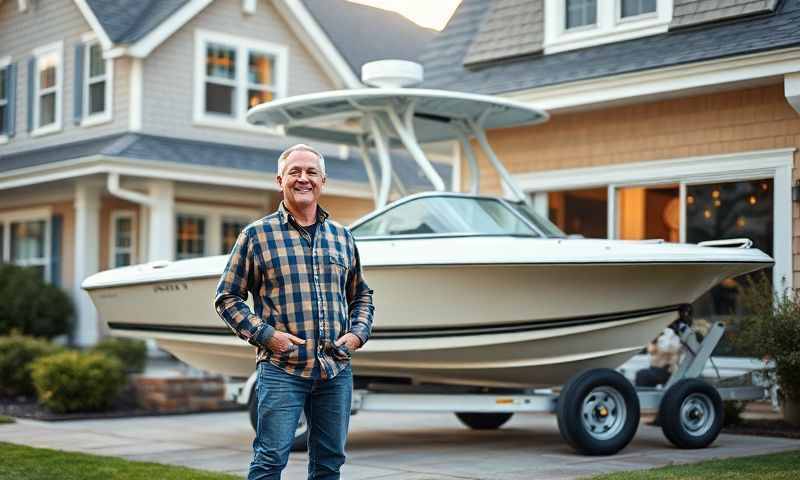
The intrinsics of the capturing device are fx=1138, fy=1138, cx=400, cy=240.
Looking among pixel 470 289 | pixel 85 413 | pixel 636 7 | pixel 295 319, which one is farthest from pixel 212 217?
pixel 295 319

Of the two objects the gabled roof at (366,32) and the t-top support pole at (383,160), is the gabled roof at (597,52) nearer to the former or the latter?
the t-top support pole at (383,160)

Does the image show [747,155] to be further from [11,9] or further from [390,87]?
[11,9]

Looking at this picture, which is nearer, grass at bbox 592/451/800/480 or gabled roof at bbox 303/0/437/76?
grass at bbox 592/451/800/480

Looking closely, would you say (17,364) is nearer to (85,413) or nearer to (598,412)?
(85,413)

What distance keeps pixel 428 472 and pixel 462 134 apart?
12.0 feet

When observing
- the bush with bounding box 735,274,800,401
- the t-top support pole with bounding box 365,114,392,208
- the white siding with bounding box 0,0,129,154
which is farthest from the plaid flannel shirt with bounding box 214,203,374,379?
the white siding with bounding box 0,0,129,154

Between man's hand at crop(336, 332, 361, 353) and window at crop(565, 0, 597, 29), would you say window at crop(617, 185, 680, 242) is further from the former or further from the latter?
man's hand at crop(336, 332, 361, 353)

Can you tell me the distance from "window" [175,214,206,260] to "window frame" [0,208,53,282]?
2.32 m

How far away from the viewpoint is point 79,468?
739cm

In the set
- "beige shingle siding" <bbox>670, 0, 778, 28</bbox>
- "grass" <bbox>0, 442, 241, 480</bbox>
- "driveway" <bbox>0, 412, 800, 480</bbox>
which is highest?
"beige shingle siding" <bbox>670, 0, 778, 28</bbox>

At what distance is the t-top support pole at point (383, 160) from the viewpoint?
375 inches

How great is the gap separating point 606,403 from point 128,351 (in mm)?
8192

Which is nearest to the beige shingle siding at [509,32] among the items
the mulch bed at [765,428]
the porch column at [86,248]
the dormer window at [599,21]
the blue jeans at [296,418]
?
the dormer window at [599,21]

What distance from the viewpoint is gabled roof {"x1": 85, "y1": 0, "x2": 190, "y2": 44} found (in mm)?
17188
